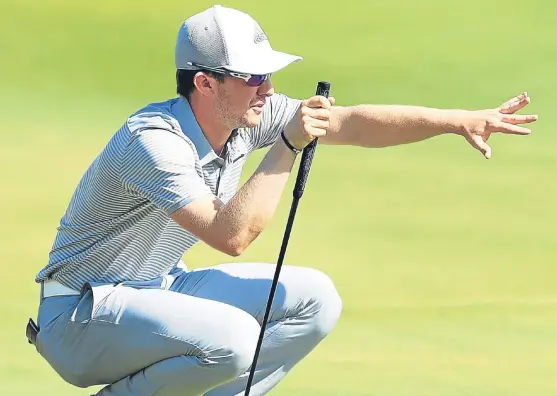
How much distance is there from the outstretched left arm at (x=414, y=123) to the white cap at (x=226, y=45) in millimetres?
408

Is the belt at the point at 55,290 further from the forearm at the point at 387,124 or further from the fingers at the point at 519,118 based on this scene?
the fingers at the point at 519,118

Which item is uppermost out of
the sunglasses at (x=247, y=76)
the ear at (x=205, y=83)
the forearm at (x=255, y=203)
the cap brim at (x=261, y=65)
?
the cap brim at (x=261, y=65)

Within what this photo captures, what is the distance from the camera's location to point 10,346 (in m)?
4.04

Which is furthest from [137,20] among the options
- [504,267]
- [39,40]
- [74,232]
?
[74,232]

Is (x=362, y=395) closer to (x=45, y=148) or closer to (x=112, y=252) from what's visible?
(x=112, y=252)

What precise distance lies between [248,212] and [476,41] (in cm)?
443

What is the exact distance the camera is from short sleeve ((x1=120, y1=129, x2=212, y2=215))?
2.78 metres

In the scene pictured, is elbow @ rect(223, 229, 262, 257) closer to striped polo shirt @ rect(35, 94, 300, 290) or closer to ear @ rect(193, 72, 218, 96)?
striped polo shirt @ rect(35, 94, 300, 290)

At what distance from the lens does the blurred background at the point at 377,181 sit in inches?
160

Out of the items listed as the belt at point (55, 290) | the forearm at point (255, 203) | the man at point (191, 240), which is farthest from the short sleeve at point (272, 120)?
the belt at point (55, 290)

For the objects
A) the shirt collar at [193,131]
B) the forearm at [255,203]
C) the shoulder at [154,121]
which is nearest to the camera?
the forearm at [255,203]

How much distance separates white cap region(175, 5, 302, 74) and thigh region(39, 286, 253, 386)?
1.79ft

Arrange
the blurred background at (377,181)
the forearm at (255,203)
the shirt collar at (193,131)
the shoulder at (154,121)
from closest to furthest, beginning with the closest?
the forearm at (255,203) → the shoulder at (154,121) → the shirt collar at (193,131) → the blurred background at (377,181)

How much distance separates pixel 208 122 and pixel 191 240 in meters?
0.32
